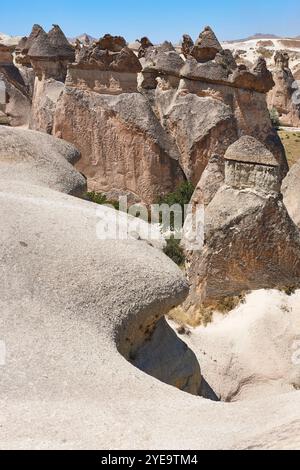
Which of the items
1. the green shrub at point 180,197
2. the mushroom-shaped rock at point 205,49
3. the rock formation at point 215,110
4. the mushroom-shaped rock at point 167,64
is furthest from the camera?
the mushroom-shaped rock at point 167,64

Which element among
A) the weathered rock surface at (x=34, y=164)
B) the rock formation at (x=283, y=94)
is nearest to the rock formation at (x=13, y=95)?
the weathered rock surface at (x=34, y=164)

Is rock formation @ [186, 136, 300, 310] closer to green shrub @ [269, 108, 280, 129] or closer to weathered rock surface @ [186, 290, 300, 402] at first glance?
weathered rock surface @ [186, 290, 300, 402]

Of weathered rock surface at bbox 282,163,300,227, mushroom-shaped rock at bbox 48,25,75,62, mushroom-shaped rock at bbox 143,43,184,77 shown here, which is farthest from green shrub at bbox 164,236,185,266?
mushroom-shaped rock at bbox 48,25,75,62

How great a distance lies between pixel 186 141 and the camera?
14781 millimetres

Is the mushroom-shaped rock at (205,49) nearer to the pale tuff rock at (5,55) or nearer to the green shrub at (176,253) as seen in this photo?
the green shrub at (176,253)

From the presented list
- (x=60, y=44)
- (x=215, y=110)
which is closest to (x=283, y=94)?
(x=60, y=44)

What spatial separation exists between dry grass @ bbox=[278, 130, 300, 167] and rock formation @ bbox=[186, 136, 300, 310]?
35.5ft

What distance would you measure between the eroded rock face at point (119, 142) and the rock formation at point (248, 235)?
482 centimetres

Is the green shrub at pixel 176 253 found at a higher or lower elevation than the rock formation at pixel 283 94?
lower

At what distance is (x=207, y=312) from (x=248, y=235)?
1332 millimetres

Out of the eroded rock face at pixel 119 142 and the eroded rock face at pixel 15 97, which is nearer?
the eroded rock face at pixel 119 142

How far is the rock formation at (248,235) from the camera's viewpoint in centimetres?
908

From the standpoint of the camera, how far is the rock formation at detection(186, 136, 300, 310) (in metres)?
9.08

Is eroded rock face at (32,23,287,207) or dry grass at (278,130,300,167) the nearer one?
eroded rock face at (32,23,287,207)
